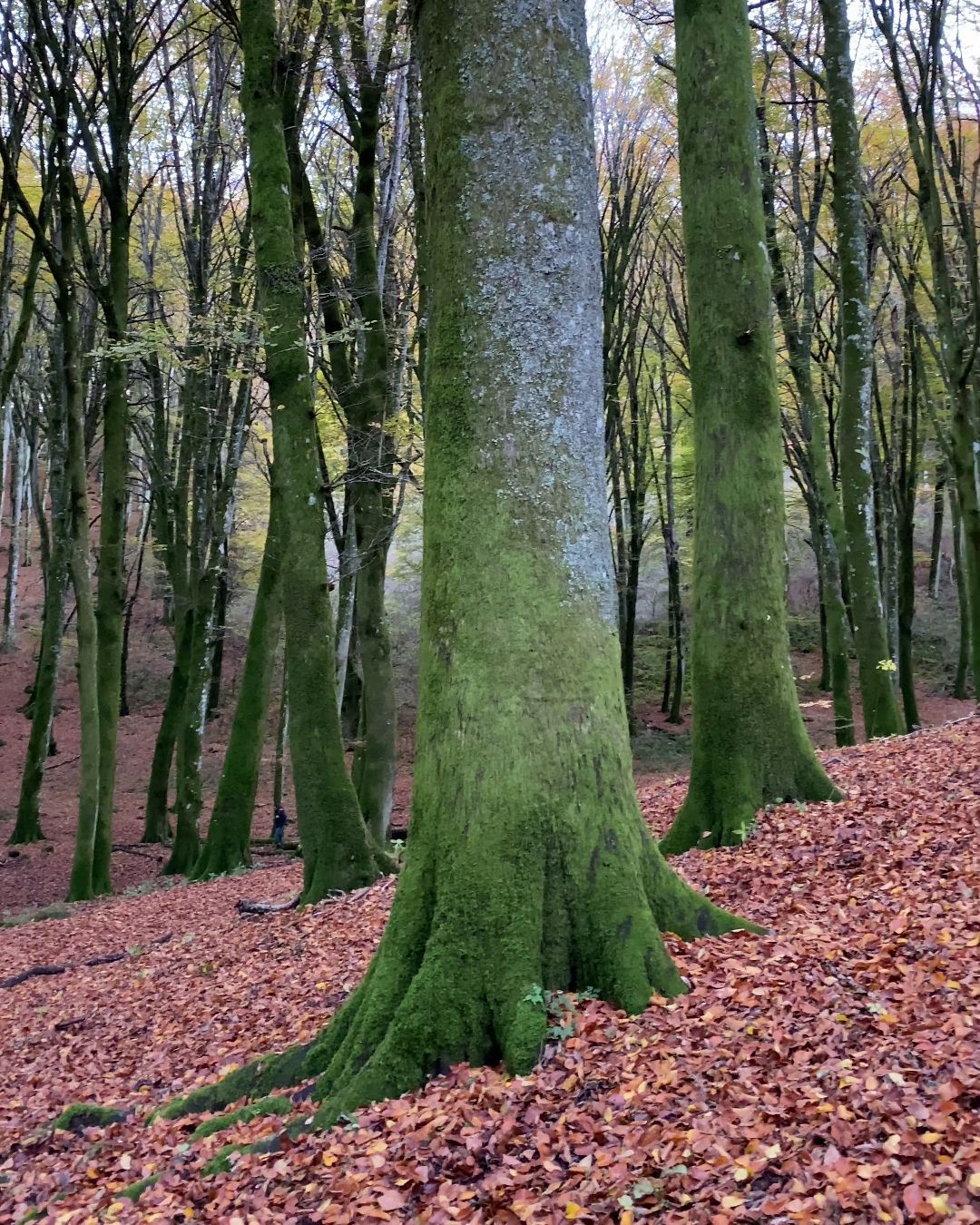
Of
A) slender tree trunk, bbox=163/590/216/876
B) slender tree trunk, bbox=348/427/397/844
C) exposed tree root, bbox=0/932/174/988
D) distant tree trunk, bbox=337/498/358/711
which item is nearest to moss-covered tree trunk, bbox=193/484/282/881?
distant tree trunk, bbox=337/498/358/711

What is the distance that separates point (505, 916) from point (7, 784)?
21919 millimetres

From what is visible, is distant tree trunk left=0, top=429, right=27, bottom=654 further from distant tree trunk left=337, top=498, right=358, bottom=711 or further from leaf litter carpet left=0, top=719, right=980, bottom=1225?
leaf litter carpet left=0, top=719, right=980, bottom=1225

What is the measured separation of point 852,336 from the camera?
10.5 meters

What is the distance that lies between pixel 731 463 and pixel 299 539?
3967mm

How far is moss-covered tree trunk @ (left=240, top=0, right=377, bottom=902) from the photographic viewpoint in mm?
8250

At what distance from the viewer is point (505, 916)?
11.3 ft

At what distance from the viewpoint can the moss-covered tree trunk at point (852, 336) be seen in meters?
10.4

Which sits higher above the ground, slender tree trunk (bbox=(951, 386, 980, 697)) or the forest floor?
slender tree trunk (bbox=(951, 386, 980, 697))

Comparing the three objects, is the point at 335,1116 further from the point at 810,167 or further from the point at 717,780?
the point at 810,167

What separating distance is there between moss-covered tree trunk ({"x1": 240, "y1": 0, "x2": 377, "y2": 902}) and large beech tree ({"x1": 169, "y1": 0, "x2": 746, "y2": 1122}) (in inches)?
173

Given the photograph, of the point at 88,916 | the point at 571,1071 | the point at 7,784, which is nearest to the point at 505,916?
the point at 571,1071

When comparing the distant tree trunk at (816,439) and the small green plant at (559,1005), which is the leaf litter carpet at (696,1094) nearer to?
the small green plant at (559,1005)

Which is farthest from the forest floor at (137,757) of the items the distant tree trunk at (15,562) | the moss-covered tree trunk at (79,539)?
the moss-covered tree trunk at (79,539)

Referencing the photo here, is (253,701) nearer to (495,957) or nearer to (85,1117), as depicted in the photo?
(85,1117)
